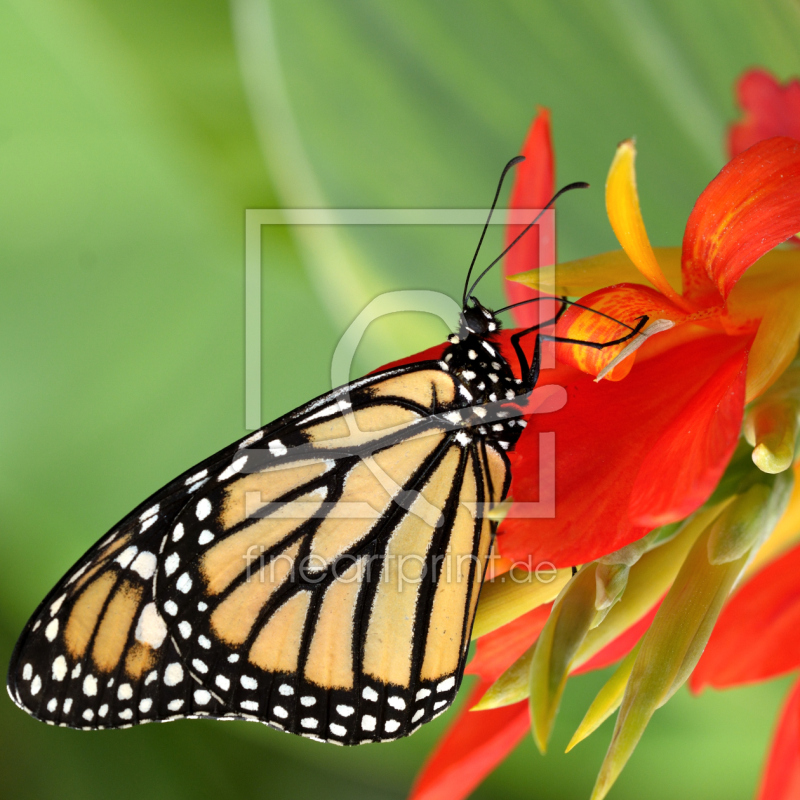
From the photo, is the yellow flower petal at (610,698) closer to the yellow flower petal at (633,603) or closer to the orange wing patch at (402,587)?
the yellow flower petal at (633,603)

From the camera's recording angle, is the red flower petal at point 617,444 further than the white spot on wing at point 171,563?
No

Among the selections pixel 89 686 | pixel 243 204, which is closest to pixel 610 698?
pixel 89 686

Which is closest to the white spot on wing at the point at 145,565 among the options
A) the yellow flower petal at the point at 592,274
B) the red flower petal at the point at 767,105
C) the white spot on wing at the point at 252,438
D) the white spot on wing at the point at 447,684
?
the white spot on wing at the point at 252,438

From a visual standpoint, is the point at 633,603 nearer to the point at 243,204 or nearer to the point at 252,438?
the point at 252,438

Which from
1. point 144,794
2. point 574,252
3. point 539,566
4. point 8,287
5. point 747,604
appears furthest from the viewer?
point 144,794

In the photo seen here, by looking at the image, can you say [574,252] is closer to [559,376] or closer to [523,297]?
[523,297]

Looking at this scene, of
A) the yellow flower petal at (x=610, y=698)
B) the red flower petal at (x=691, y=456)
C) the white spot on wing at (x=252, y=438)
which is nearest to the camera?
the red flower petal at (x=691, y=456)

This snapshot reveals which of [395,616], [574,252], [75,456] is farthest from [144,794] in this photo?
[574,252]
